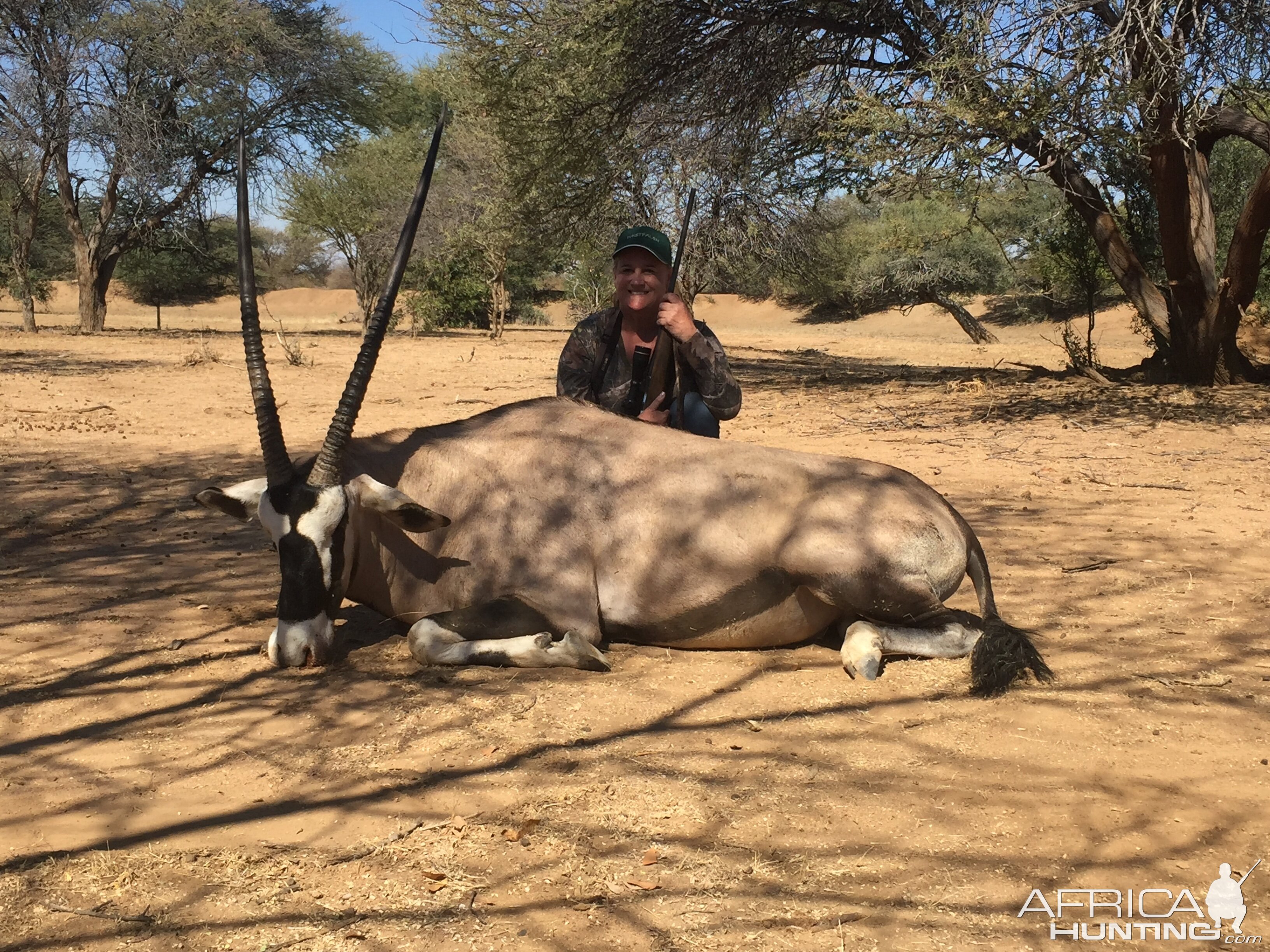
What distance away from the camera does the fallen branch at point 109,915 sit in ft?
8.04

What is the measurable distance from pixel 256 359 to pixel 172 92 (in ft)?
81.7

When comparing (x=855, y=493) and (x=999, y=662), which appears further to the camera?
(x=855, y=493)

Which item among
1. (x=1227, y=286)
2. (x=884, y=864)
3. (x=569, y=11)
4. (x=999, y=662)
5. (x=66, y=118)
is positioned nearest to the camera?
(x=884, y=864)

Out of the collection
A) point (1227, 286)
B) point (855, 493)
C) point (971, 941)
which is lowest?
point (971, 941)

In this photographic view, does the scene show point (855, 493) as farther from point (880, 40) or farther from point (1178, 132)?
point (880, 40)

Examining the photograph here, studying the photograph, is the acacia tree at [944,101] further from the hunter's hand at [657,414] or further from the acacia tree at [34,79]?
the acacia tree at [34,79]

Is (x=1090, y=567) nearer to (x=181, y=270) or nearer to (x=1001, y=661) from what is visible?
(x=1001, y=661)

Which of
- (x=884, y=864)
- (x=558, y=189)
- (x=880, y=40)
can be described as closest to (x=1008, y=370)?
(x=880, y=40)

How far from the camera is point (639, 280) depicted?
558cm

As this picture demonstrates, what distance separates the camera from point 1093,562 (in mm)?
5750

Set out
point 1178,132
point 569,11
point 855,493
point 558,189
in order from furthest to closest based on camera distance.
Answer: point 558,189 < point 569,11 < point 1178,132 < point 855,493

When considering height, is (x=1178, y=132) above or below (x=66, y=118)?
below

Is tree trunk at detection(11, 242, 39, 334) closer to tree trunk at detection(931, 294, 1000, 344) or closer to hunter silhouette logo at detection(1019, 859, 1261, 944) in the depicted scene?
tree trunk at detection(931, 294, 1000, 344)

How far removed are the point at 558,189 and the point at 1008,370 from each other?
310 inches
